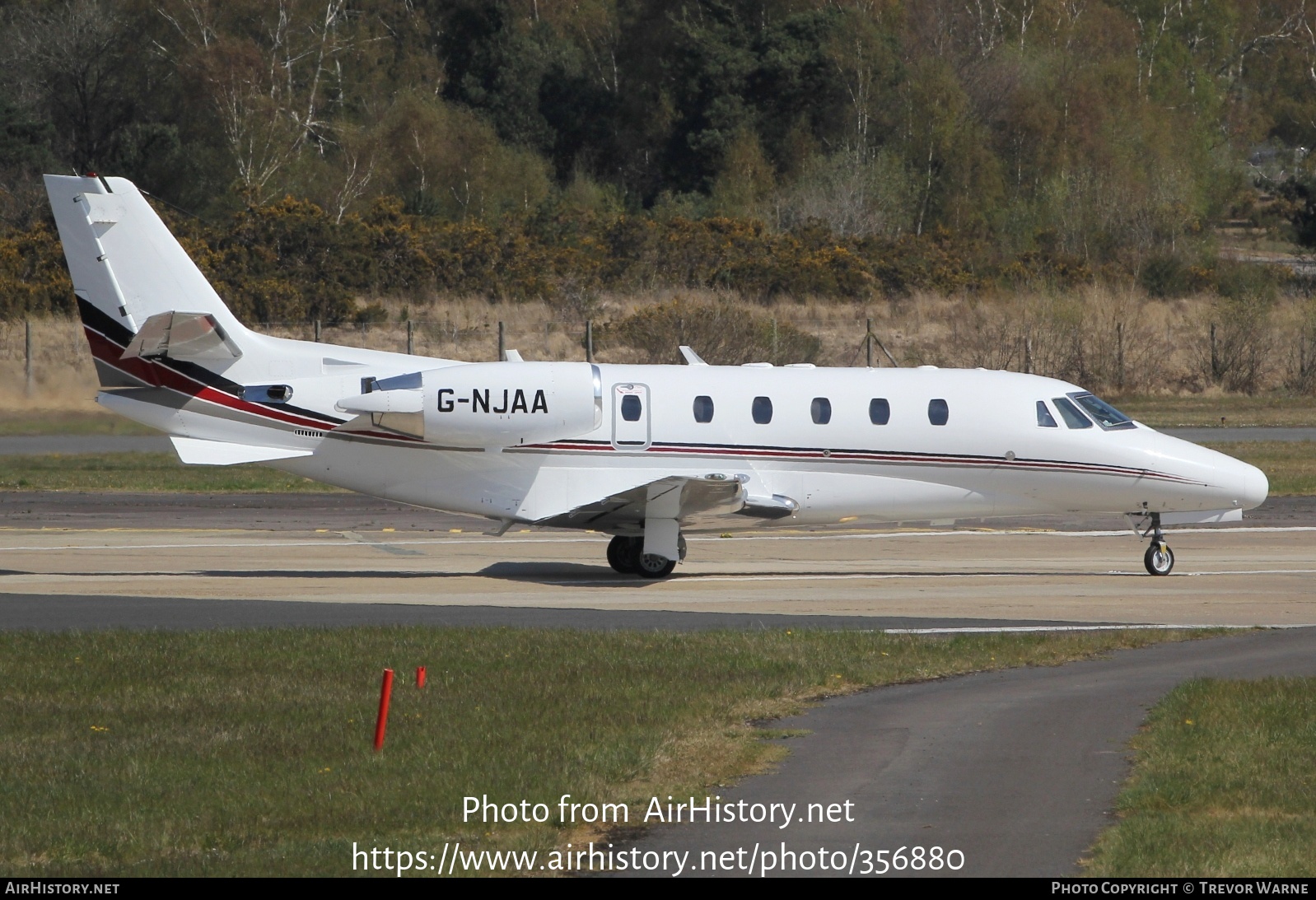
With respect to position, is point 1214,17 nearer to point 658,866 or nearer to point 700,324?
point 700,324

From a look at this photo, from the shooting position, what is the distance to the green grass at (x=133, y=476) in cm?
3092

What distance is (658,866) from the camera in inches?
332

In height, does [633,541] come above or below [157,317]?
below

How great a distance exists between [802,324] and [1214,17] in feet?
222

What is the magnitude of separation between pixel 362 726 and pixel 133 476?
22584mm

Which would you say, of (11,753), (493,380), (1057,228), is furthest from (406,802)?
(1057,228)

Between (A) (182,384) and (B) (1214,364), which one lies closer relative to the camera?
(A) (182,384)

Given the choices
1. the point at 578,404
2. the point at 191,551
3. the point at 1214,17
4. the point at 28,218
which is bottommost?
the point at 191,551

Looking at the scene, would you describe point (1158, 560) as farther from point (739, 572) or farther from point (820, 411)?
point (739, 572)

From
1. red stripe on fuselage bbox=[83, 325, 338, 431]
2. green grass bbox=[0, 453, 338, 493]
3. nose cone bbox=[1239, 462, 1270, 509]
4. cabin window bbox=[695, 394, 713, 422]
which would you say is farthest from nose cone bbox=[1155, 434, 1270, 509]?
green grass bbox=[0, 453, 338, 493]

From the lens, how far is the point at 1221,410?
4481 cm

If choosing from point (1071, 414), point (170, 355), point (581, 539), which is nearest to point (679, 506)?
point (1071, 414)

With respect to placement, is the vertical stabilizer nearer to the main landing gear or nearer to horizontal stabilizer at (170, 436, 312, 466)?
horizontal stabilizer at (170, 436, 312, 466)

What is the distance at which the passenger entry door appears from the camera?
20281mm
